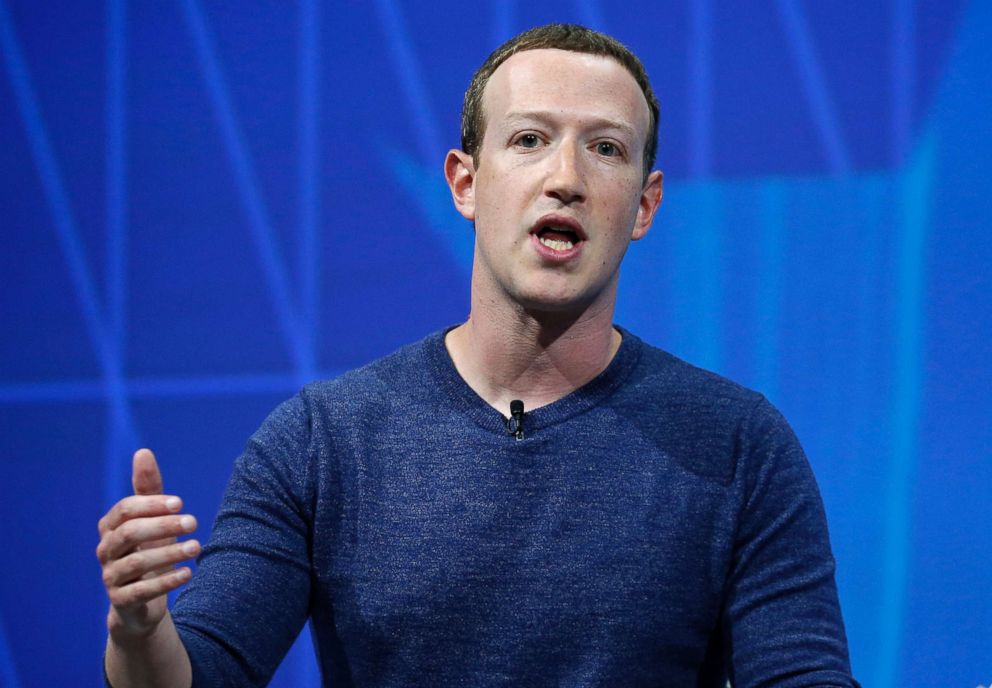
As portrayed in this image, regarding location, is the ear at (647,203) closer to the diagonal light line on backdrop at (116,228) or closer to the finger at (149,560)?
the finger at (149,560)

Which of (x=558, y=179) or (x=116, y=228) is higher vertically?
(x=116, y=228)

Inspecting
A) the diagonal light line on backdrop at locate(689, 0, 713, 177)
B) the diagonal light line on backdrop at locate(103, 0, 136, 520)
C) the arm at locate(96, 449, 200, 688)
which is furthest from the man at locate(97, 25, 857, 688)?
the diagonal light line on backdrop at locate(103, 0, 136, 520)

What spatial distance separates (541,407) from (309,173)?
35.6 inches

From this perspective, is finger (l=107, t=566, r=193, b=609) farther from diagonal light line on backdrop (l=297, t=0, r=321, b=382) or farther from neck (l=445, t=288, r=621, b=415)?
diagonal light line on backdrop (l=297, t=0, r=321, b=382)

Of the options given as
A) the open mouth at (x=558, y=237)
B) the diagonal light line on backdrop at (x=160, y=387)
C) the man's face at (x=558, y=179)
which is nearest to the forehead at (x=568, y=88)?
the man's face at (x=558, y=179)

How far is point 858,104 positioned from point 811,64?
0.11 metres

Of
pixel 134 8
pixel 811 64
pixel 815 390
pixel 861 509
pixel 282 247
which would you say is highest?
pixel 134 8

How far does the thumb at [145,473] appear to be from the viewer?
1124 mm

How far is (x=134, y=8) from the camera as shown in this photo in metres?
2.32

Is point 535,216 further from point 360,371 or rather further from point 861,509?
point 861,509

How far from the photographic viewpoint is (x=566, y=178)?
4.88 feet

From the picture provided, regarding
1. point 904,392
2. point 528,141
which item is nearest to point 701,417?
point 528,141

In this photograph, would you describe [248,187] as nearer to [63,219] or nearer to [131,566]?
[63,219]

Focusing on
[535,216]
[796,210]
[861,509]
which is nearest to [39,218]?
[535,216]
